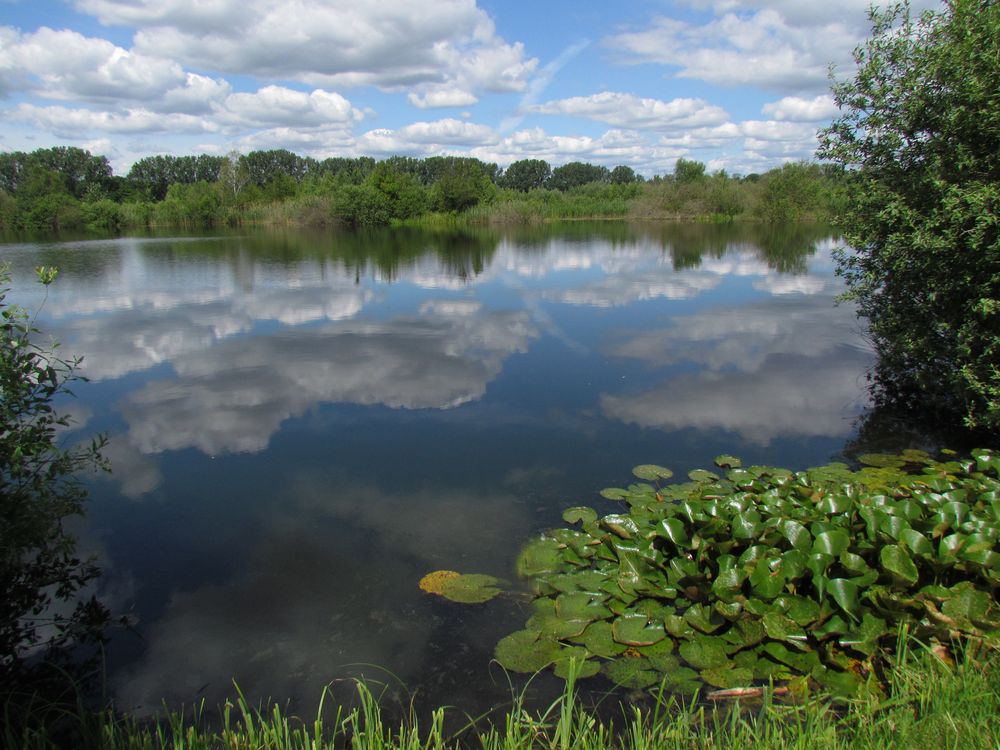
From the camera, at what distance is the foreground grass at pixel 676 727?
2529 mm

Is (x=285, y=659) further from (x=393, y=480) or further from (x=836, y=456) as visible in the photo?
(x=836, y=456)

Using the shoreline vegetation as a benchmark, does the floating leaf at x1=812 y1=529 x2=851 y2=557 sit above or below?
below

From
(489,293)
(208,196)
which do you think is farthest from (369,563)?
(208,196)

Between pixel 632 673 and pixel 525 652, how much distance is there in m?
0.63

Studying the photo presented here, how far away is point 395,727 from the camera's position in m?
3.37

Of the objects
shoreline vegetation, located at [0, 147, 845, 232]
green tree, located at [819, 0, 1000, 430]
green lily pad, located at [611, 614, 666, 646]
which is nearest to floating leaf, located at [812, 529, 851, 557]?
green lily pad, located at [611, 614, 666, 646]

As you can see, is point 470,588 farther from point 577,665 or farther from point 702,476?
point 702,476

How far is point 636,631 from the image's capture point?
3.86 meters

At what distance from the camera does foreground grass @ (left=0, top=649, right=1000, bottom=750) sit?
8.30 feet

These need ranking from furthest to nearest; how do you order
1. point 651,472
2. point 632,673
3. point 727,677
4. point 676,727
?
1. point 651,472
2. point 632,673
3. point 727,677
4. point 676,727

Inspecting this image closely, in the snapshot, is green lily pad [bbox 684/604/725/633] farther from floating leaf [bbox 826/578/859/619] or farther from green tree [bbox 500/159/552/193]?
green tree [bbox 500/159/552/193]

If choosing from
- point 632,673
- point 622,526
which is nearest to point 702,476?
point 622,526

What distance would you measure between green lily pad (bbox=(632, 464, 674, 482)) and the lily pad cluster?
1143 mm

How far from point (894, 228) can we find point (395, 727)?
25.0ft
